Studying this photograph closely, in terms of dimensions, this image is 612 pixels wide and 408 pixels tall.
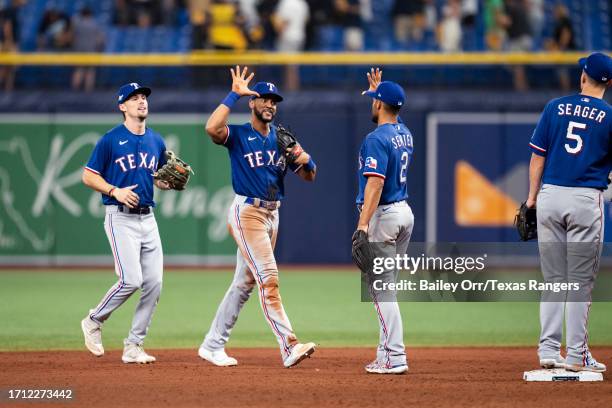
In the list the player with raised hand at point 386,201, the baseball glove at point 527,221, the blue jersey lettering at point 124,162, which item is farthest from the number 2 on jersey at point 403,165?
the blue jersey lettering at point 124,162

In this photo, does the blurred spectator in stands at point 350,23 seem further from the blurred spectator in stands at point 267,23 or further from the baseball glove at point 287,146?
the baseball glove at point 287,146

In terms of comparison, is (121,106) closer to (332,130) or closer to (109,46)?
(332,130)

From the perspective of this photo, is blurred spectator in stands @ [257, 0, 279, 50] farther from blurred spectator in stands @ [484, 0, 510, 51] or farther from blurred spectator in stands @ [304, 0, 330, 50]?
blurred spectator in stands @ [484, 0, 510, 51]

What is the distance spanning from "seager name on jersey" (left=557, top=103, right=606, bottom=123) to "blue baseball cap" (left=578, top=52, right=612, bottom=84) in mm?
215

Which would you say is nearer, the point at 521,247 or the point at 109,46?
the point at 521,247

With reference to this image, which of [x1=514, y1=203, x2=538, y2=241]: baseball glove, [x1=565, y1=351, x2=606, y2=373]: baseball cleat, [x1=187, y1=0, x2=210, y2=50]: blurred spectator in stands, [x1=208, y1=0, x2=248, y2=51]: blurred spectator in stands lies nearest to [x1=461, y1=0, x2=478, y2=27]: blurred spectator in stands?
[x1=208, y1=0, x2=248, y2=51]: blurred spectator in stands

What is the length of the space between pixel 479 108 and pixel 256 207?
9.65 meters

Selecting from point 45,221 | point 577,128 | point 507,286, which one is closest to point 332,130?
point 45,221

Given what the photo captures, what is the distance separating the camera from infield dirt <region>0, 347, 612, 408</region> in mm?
6512

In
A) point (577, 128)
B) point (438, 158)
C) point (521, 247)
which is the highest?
point (577, 128)

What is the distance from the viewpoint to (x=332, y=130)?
17078 mm

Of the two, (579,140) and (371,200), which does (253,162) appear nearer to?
(371,200)

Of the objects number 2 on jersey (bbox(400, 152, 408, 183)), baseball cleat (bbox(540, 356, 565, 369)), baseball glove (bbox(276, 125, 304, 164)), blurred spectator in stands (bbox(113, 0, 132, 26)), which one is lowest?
baseball cleat (bbox(540, 356, 565, 369))

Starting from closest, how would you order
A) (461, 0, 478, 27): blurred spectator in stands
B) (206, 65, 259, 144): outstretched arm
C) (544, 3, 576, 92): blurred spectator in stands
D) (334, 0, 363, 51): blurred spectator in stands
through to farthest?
(206, 65, 259, 144): outstretched arm → (544, 3, 576, 92): blurred spectator in stands → (334, 0, 363, 51): blurred spectator in stands → (461, 0, 478, 27): blurred spectator in stands
